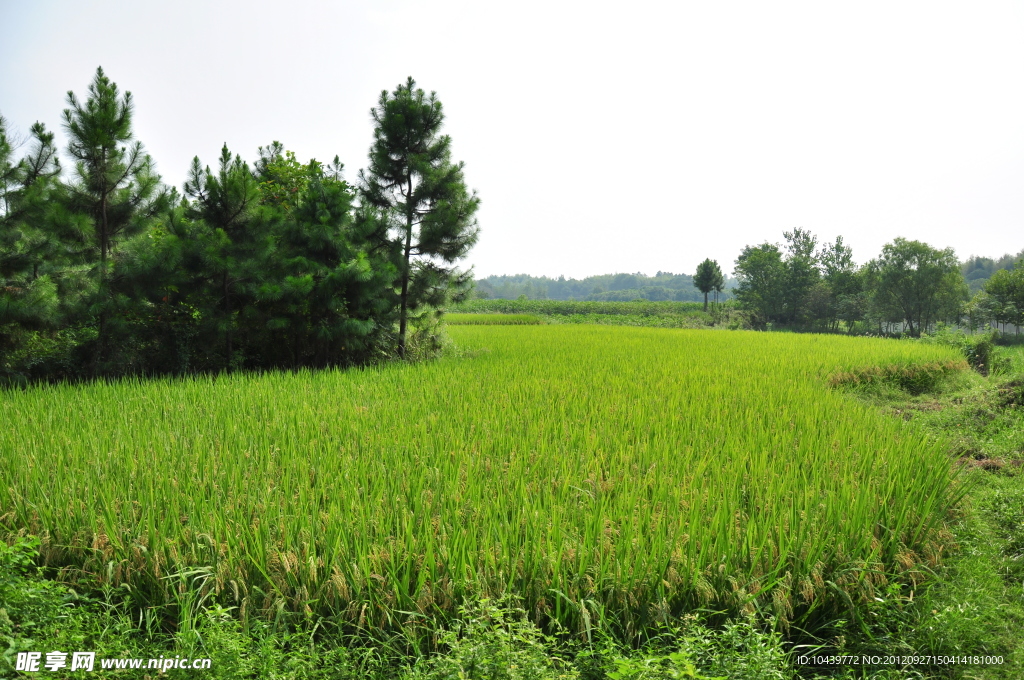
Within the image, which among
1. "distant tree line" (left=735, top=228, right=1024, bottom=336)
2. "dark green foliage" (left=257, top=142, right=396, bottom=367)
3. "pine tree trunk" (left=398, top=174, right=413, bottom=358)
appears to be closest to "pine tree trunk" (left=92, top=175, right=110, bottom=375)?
"dark green foliage" (left=257, top=142, right=396, bottom=367)

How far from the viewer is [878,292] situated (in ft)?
154

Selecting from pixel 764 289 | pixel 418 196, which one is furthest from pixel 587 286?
pixel 418 196

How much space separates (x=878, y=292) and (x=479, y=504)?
56.4m

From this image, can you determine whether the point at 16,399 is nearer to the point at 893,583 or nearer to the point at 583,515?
the point at 583,515

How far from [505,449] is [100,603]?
3043mm

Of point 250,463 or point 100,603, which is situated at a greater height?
point 250,463

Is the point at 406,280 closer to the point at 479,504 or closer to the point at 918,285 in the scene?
the point at 479,504

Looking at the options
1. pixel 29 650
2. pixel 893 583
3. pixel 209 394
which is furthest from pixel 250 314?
pixel 893 583

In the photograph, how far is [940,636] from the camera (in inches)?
108

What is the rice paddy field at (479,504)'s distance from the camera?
2.73 meters

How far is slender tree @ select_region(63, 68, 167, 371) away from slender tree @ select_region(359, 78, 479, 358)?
4.47m

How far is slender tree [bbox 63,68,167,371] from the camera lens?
888 cm

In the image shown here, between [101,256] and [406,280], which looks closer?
[101,256]

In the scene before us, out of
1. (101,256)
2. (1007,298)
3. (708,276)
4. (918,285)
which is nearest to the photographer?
(101,256)
